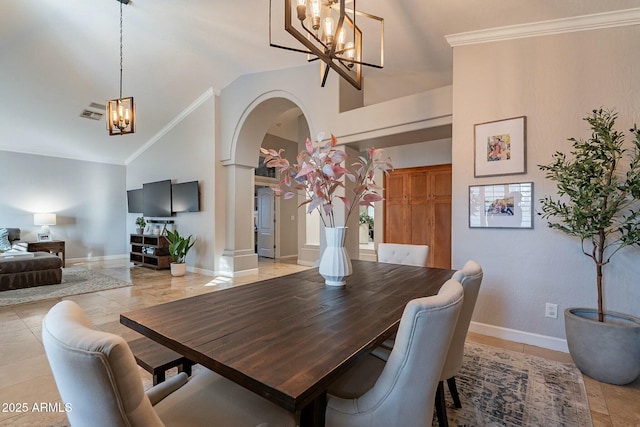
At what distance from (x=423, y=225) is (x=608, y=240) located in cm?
298

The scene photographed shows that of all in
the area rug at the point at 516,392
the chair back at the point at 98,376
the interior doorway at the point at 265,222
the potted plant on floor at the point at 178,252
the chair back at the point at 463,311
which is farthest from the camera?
the interior doorway at the point at 265,222

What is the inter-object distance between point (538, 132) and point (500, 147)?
0.98 feet

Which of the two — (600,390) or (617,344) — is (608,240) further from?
(600,390)

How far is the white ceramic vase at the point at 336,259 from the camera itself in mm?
1650

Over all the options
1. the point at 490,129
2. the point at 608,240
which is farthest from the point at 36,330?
the point at 608,240

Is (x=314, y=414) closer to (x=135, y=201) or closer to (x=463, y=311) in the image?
(x=463, y=311)

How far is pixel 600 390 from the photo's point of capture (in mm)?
1894

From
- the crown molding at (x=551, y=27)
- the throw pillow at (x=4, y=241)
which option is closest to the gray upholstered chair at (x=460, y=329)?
the crown molding at (x=551, y=27)

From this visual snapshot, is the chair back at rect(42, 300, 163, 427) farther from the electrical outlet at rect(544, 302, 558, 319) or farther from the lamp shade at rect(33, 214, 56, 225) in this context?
the lamp shade at rect(33, 214, 56, 225)

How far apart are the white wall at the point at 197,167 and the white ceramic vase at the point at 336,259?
417 centimetres

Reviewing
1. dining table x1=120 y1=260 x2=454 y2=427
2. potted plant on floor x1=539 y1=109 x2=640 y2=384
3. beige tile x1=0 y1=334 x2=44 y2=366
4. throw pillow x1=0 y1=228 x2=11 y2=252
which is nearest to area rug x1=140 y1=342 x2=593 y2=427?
potted plant on floor x1=539 y1=109 x2=640 y2=384

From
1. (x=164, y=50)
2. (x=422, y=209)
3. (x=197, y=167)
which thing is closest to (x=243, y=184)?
(x=197, y=167)

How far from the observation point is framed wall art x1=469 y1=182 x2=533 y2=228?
257 centimetres

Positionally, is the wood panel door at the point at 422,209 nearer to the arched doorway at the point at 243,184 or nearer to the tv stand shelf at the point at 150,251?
the arched doorway at the point at 243,184
